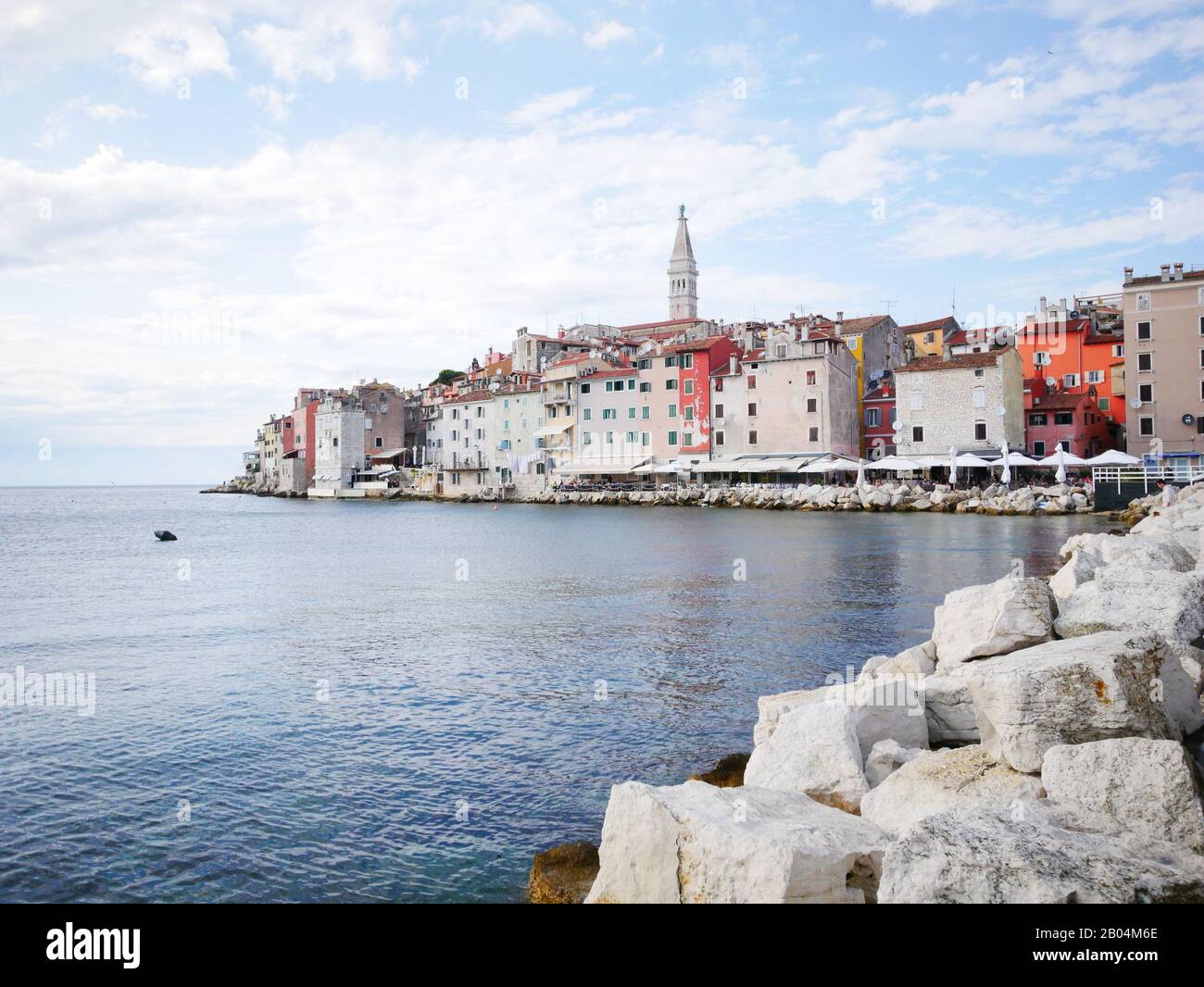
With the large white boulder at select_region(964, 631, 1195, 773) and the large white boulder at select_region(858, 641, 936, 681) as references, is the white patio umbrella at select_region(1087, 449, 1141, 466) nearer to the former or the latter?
the large white boulder at select_region(858, 641, 936, 681)

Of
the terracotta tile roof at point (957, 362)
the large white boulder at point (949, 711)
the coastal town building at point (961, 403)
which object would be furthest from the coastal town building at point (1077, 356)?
the large white boulder at point (949, 711)

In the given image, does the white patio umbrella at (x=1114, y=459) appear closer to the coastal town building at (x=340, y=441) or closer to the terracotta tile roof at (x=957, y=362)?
the terracotta tile roof at (x=957, y=362)

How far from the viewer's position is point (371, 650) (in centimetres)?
1642

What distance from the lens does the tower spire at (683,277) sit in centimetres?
12312

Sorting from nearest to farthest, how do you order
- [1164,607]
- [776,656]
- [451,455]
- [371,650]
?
1. [1164,607]
2. [776,656]
3. [371,650]
4. [451,455]

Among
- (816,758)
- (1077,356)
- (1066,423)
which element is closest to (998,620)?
(816,758)

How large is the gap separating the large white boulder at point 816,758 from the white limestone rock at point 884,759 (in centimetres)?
12

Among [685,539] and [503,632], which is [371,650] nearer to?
[503,632]

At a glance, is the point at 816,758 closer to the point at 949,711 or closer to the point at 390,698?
the point at 949,711

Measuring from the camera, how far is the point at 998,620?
891cm

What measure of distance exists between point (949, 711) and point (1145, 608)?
7.82ft
